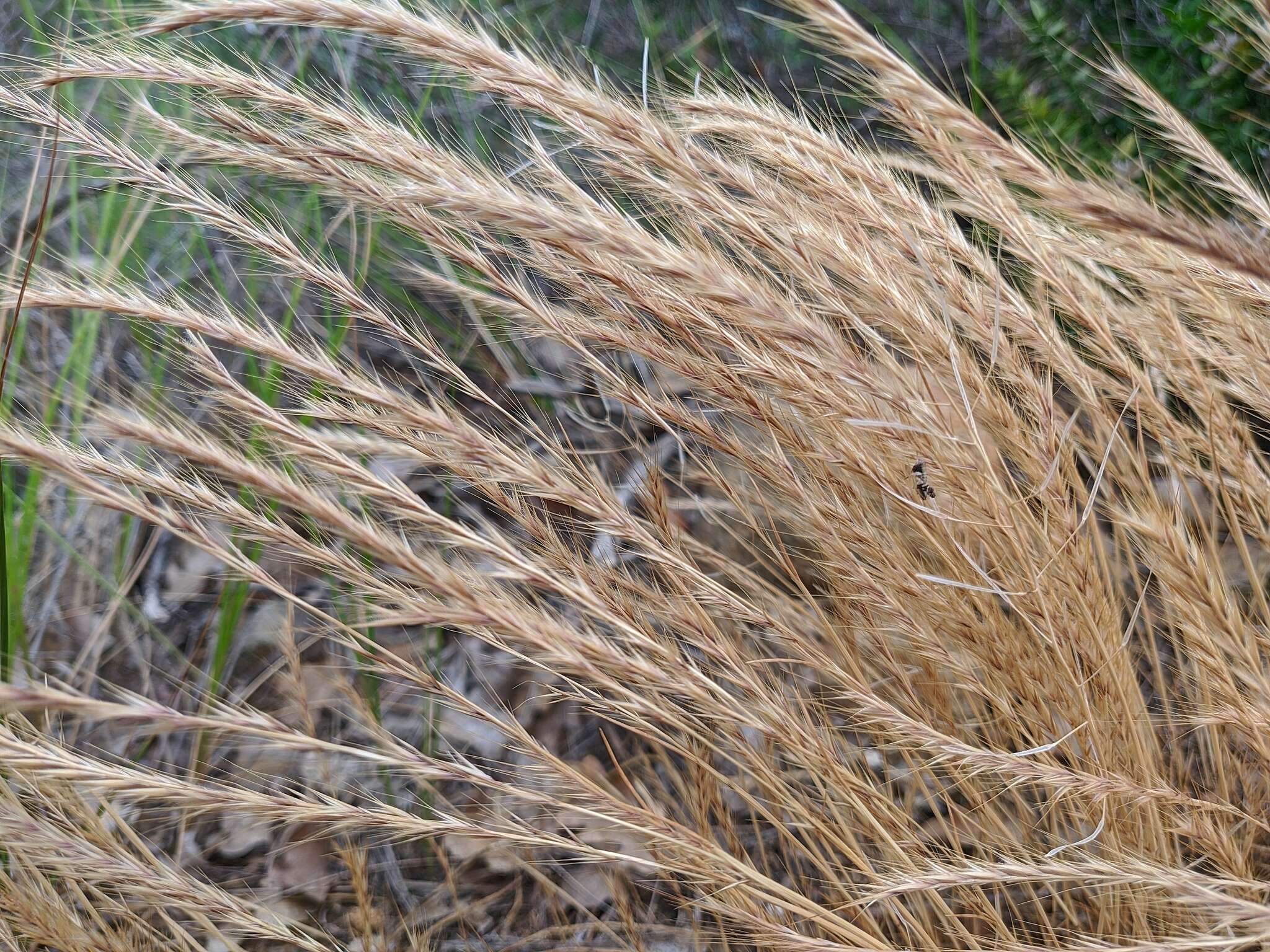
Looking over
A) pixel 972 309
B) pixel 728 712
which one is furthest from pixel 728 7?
pixel 728 712

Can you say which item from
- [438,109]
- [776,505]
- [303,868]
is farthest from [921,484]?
[438,109]

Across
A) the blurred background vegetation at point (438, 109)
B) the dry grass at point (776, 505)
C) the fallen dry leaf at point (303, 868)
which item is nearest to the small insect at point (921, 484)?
the dry grass at point (776, 505)

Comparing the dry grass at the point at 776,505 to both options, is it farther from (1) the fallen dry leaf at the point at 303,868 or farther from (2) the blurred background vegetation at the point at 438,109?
(2) the blurred background vegetation at the point at 438,109

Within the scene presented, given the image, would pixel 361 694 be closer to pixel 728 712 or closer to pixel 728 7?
pixel 728 712

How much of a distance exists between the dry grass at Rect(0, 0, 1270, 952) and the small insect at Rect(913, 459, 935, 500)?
0.02m

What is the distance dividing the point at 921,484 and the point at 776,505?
0.95ft

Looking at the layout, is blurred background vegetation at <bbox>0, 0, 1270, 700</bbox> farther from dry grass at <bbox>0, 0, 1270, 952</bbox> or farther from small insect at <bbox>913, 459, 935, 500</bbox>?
small insect at <bbox>913, 459, 935, 500</bbox>

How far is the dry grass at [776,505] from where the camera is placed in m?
0.88

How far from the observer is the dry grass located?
34.7 inches

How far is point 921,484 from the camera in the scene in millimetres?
1162

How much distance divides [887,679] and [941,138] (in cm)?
68

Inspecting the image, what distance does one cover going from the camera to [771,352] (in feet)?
3.58

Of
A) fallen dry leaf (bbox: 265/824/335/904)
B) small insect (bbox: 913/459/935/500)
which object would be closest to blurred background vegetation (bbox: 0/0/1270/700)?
fallen dry leaf (bbox: 265/824/335/904)

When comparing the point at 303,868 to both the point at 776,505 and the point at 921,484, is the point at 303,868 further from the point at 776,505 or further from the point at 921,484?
the point at 921,484
